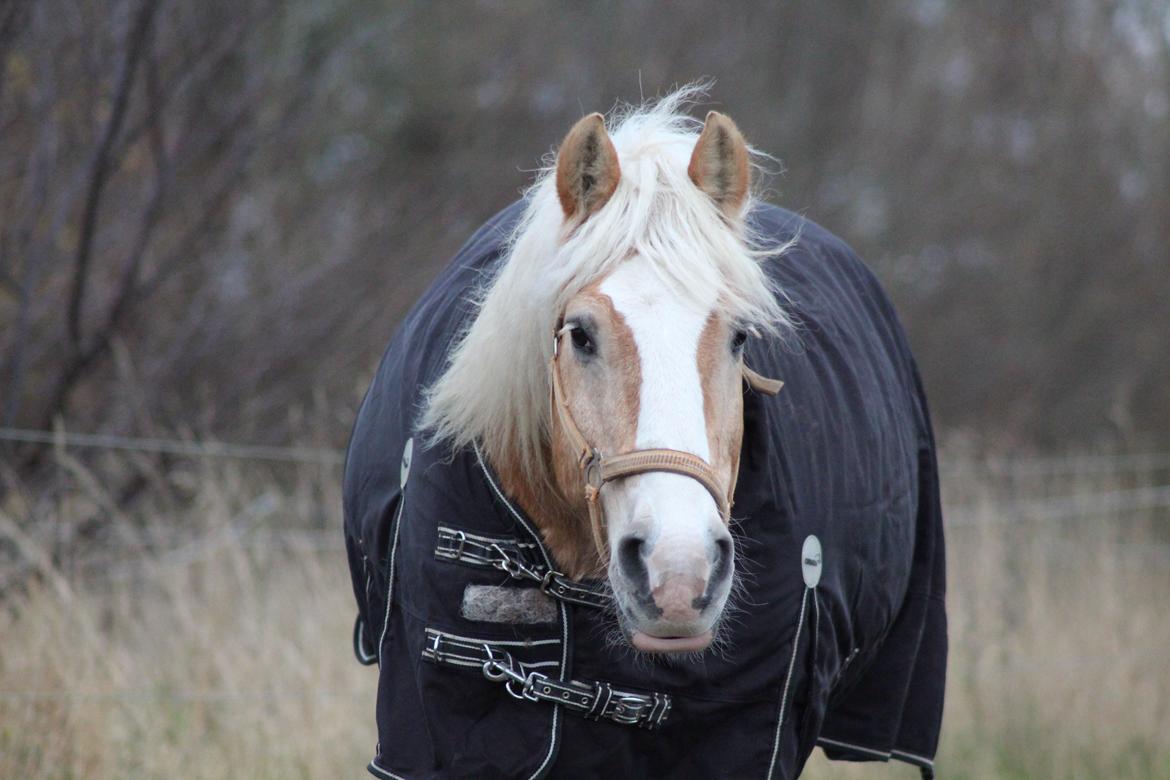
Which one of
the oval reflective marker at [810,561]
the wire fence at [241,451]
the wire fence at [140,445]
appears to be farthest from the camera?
the wire fence at [241,451]

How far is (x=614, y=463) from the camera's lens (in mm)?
2102

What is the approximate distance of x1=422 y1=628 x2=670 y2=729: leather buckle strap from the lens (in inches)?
95.2

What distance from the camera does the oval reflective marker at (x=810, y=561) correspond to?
2.53 meters

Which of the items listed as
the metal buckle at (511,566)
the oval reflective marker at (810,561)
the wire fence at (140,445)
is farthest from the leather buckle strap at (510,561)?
the wire fence at (140,445)

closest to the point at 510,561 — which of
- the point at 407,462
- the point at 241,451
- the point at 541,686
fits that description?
the point at 541,686

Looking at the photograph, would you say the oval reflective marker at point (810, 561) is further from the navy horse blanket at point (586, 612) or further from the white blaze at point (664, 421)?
the white blaze at point (664, 421)

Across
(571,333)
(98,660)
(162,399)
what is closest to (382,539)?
(571,333)

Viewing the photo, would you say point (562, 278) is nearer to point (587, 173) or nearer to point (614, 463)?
point (587, 173)

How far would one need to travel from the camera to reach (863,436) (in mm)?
2918

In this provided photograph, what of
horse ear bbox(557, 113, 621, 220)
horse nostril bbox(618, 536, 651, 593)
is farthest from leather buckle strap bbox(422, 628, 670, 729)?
horse ear bbox(557, 113, 621, 220)

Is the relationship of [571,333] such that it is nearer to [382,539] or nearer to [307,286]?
[382,539]

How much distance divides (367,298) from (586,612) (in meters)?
5.12

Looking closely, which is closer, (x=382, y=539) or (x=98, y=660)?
(x=382, y=539)

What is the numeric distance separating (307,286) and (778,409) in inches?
192
